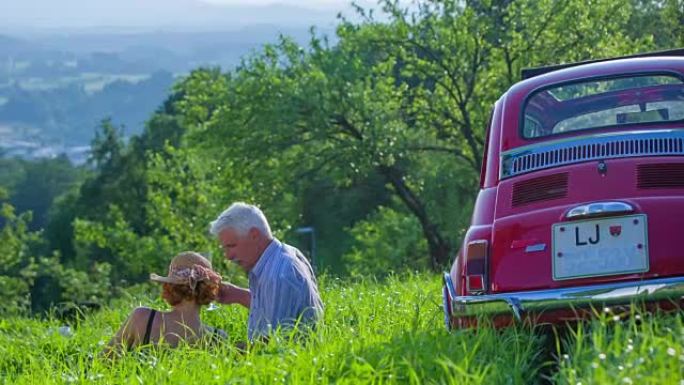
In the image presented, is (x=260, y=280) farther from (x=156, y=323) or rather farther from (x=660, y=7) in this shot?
(x=660, y=7)

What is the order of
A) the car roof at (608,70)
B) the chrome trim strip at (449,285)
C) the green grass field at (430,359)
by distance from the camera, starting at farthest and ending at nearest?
the car roof at (608,70) → the chrome trim strip at (449,285) → the green grass field at (430,359)

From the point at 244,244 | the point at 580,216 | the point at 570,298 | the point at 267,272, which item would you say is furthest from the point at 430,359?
the point at 244,244

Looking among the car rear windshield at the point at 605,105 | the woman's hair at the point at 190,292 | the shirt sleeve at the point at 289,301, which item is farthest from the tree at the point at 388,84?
the shirt sleeve at the point at 289,301

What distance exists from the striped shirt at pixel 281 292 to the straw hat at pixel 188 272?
0.26 meters

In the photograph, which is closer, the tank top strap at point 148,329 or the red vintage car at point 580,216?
the red vintage car at point 580,216

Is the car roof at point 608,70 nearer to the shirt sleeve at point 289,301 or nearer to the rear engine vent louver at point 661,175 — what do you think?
the rear engine vent louver at point 661,175

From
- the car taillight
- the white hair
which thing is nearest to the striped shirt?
the white hair

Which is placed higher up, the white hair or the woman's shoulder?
the white hair

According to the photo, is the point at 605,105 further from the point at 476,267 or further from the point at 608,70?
the point at 476,267

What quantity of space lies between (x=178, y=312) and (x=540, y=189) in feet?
6.86

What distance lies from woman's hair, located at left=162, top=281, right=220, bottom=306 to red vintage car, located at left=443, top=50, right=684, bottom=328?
1.27m

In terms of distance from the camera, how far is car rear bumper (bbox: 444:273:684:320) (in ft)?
18.3

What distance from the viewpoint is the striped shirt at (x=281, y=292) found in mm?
6910

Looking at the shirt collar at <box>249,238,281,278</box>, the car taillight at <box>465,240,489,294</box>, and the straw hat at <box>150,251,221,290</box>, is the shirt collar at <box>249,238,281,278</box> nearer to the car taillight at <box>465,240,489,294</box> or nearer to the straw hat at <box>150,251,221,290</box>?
→ the straw hat at <box>150,251,221,290</box>
